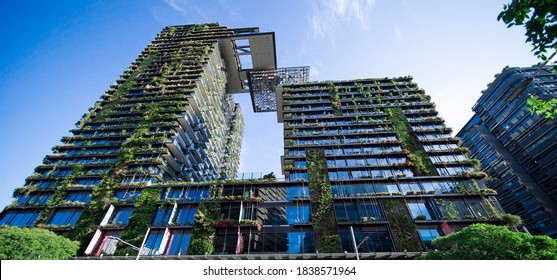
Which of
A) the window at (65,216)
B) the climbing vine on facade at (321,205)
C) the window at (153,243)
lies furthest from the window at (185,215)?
the climbing vine on facade at (321,205)

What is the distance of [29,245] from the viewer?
22.9m

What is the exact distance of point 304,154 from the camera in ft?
141

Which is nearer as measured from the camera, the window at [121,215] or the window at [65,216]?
the window at [121,215]

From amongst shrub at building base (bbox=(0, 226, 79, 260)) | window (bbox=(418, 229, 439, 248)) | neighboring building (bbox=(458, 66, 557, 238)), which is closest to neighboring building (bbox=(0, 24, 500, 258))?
window (bbox=(418, 229, 439, 248))

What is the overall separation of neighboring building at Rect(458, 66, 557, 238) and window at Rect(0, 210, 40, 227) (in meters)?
79.4

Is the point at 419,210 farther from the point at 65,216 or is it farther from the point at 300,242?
the point at 65,216

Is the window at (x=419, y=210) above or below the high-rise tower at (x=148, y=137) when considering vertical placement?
below

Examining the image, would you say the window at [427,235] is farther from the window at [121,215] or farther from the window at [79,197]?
the window at [79,197]

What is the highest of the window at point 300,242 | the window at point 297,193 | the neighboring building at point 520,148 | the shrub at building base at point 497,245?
the neighboring building at point 520,148

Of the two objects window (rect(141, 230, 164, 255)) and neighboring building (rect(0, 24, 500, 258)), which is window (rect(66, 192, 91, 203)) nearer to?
neighboring building (rect(0, 24, 500, 258))

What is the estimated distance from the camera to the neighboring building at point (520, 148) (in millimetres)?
46531

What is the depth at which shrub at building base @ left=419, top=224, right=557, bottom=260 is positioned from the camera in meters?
15.8

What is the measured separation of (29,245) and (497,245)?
39.6 meters

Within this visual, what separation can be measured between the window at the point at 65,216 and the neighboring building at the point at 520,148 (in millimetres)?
72568
